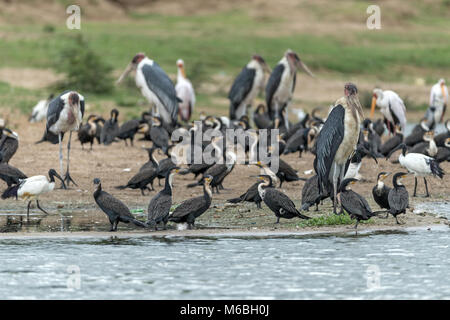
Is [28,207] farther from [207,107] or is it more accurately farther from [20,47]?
[20,47]

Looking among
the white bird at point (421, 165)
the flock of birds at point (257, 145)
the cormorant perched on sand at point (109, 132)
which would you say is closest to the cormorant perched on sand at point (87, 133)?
the flock of birds at point (257, 145)

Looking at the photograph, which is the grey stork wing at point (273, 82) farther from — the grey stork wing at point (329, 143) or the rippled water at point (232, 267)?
the rippled water at point (232, 267)

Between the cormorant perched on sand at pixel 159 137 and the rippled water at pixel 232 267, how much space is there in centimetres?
602

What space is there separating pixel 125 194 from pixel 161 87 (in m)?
5.26

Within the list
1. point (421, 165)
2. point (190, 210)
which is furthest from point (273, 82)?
point (190, 210)

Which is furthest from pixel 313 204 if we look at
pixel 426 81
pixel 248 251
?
pixel 426 81

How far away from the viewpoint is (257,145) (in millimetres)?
15172

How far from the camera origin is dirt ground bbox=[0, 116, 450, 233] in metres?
10.2

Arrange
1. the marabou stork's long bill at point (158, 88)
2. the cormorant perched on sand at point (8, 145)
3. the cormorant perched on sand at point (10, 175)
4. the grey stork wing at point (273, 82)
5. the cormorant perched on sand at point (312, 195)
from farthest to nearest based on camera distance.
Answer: the grey stork wing at point (273, 82), the marabou stork's long bill at point (158, 88), the cormorant perched on sand at point (8, 145), the cormorant perched on sand at point (10, 175), the cormorant perched on sand at point (312, 195)

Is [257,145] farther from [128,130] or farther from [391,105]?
[391,105]

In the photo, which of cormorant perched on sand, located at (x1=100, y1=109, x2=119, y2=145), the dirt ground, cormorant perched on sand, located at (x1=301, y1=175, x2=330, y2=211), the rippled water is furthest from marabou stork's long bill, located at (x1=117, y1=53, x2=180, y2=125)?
the rippled water

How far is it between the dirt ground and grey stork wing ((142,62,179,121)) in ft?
3.13

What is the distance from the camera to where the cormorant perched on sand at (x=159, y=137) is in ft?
50.1

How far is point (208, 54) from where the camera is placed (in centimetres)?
3284
